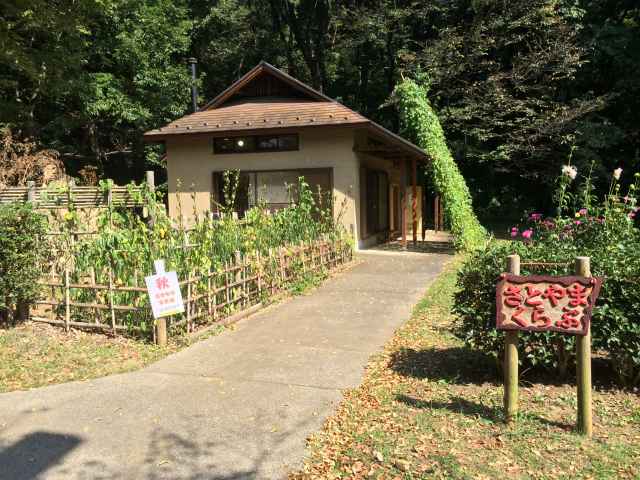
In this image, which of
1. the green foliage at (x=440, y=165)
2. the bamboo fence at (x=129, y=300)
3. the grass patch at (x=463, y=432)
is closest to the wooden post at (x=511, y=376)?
the grass patch at (x=463, y=432)

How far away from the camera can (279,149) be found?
1630cm

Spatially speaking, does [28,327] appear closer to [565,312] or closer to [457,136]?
Answer: [565,312]

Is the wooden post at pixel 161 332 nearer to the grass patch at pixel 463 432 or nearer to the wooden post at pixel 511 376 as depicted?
the grass patch at pixel 463 432

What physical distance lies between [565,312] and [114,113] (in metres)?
22.8

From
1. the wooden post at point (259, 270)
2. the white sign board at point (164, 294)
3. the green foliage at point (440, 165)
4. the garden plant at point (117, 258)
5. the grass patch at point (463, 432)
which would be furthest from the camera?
the green foliage at point (440, 165)

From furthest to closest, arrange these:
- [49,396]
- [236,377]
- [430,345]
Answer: [430,345], [236,377], [49,396]

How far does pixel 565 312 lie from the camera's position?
3.85 meters

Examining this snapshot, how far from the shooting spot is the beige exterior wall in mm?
15617

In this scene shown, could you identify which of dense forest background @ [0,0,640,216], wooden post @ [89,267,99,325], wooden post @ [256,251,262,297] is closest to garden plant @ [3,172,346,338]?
wooden post @ [89,267,99,325]

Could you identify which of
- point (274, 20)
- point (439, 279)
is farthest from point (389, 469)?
point (274, 20)

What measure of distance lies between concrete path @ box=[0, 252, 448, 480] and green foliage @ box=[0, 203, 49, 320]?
1777mm

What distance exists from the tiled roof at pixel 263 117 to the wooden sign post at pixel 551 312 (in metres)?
11.0

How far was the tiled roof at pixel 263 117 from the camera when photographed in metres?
15.2

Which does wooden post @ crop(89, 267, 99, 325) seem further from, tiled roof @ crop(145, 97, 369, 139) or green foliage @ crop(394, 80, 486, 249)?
green foliage @ crop(394, 80, 486, 249)
